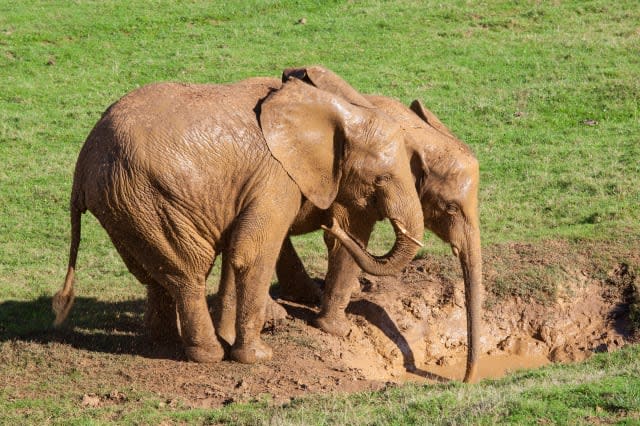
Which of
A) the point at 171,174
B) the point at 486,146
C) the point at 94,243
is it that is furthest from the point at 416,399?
the point at 486,146

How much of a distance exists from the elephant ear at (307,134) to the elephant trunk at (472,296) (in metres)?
1.70

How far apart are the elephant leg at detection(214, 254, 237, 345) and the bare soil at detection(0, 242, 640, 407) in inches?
17.1

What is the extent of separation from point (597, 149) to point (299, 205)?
28.7 ft

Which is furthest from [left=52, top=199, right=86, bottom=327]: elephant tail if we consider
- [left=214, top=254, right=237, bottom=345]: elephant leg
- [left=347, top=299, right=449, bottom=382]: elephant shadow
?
[left=347, top=299, right=449, bottom=382]: elephant shadow

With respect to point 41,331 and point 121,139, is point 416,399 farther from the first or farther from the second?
point 41,331

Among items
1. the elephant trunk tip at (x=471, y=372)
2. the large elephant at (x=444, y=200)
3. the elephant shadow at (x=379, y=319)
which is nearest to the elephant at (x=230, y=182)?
the large elephant at (x=444, y=200)

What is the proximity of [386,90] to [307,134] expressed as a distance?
34.1 feet

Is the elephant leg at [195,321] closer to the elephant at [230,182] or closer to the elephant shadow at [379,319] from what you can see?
the elephant at [230,182]

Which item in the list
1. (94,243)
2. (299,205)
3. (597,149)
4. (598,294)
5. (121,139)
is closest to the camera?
(121,139)

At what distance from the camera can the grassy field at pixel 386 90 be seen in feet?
48.0

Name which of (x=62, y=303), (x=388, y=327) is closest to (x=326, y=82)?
(x=388, y=327)

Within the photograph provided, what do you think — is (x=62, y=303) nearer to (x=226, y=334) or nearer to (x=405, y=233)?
(x=226, y=334)

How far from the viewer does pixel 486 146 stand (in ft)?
62.0

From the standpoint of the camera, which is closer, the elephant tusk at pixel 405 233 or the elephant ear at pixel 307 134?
the elephant ear at pixel 307 134
